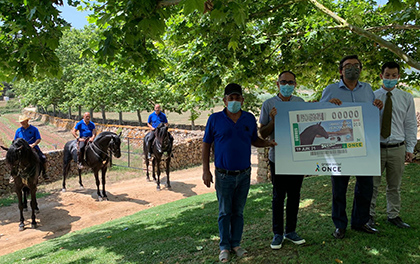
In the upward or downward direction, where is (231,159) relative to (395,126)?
downward

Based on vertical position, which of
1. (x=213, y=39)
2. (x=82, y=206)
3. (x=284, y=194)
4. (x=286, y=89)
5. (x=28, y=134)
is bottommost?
(x=82, y=206)

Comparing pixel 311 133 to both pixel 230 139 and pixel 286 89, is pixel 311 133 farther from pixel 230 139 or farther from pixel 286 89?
pixel 230 139

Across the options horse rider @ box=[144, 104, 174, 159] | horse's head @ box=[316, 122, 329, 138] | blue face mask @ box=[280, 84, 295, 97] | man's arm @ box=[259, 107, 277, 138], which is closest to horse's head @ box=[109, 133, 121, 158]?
horse rider @ box=[144, 104, 174, 159]

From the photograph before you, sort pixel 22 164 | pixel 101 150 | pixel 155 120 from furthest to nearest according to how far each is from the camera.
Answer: pixel 155 120
pixel 101 150
pixel 22 164

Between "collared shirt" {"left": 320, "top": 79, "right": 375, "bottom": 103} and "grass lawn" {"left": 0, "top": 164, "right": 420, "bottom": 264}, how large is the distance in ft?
6.14

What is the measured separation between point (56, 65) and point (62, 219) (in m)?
5.79

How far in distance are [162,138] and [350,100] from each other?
31.6 feet

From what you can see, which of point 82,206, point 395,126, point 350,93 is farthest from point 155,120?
point 395,126

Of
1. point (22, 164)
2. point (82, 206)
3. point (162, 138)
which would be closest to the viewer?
point (22, 164)

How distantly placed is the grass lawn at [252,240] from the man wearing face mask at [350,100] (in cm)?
29

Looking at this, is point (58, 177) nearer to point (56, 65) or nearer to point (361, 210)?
point (56, 65)

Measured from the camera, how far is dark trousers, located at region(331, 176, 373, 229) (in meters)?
4.27

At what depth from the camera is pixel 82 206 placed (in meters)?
11.2

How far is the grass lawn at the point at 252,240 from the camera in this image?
4.07 meters
